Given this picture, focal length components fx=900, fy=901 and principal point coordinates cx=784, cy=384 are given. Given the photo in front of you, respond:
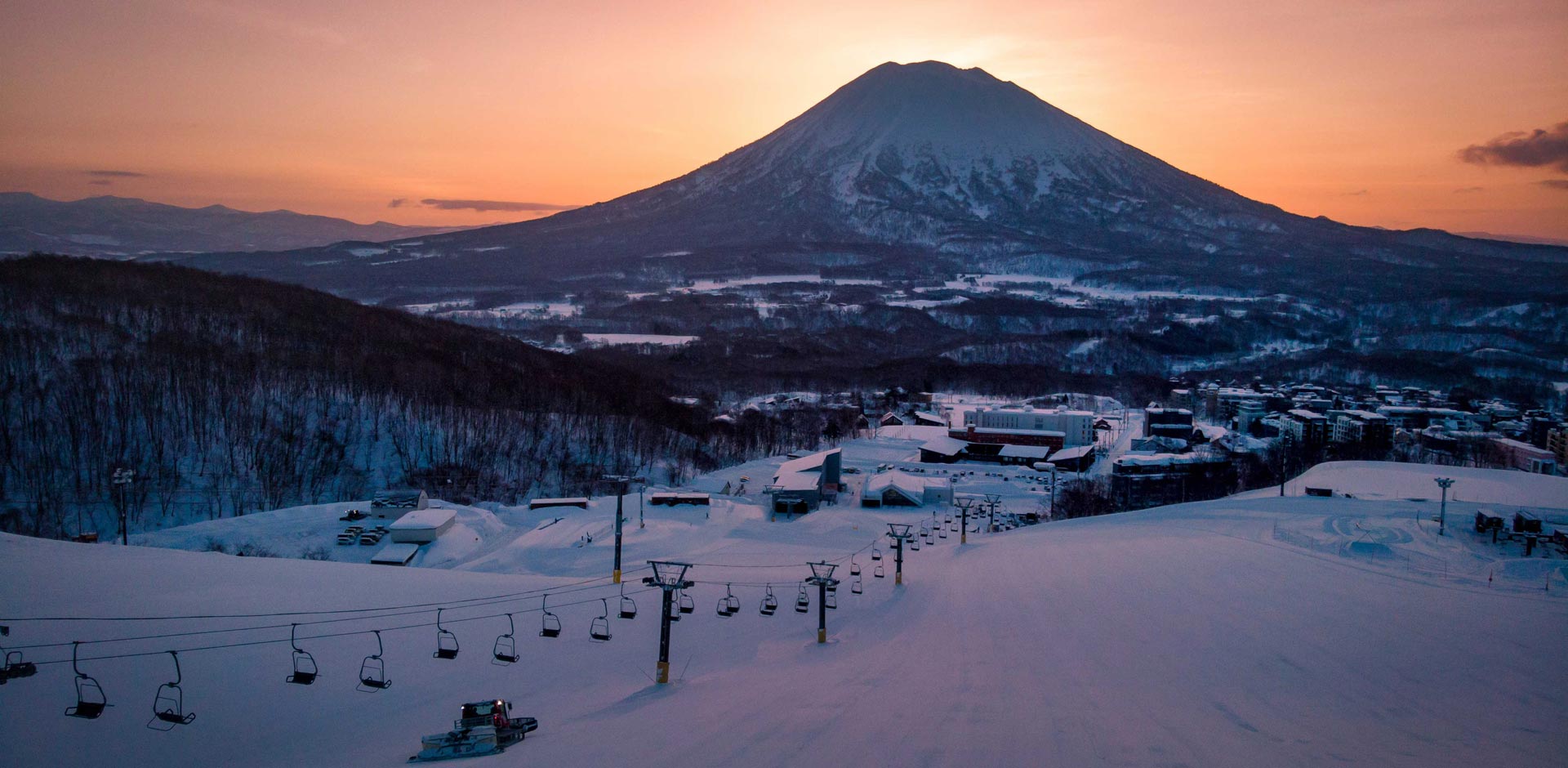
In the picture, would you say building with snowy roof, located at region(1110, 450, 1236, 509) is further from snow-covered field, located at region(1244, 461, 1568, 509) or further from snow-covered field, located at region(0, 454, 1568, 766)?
snow-covered field, located at region(0, 454, 1568, 766)

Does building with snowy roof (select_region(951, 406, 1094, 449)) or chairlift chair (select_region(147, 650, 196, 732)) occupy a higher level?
chairlift chair (select_region(147, 650, 196, 732))

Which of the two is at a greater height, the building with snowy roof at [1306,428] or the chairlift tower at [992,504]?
the building with snowy roof at [1306,428]

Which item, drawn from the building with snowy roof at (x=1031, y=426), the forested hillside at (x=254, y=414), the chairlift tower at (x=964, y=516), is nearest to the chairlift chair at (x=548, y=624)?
the chairlift tower at (x=964, y=516)

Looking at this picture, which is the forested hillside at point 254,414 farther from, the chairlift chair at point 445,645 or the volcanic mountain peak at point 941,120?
the volcanic mountain peak at point 941,120

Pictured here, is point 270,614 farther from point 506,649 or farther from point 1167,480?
point 1167,480

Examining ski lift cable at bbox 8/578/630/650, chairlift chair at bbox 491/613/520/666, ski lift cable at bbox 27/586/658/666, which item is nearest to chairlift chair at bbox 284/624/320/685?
ski lift cable at bbox 27/586/658/666

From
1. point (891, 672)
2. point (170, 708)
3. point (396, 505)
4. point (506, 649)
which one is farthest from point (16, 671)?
point (396, 505)

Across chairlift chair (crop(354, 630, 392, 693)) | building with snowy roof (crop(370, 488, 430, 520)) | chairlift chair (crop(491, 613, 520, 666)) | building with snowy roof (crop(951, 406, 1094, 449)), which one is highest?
chairlift chair (crop(354, 630, 392, 693))
